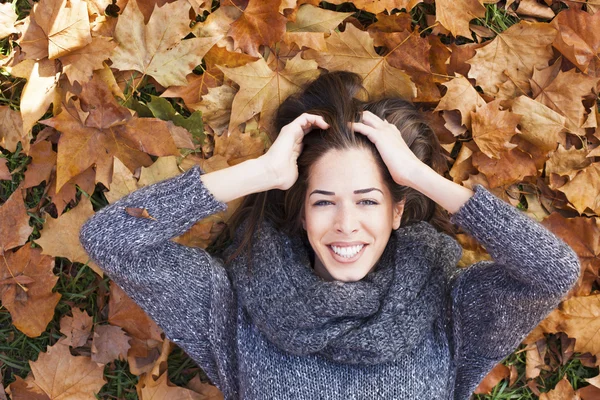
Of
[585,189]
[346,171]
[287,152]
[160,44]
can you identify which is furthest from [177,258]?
[585,189]

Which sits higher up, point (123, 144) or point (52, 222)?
point (123, 144)

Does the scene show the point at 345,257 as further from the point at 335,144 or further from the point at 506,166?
the point at 506,166

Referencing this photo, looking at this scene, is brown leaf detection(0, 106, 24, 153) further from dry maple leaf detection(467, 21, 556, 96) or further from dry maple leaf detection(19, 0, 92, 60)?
dry maple leaf detection(467, 21, 556, 96)

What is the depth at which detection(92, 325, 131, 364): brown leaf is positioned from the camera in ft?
8.72

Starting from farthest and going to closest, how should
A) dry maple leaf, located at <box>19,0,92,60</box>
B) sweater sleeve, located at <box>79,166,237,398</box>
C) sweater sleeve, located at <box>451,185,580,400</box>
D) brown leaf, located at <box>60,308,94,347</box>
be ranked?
brown leaf, located at <box>60,308,94,347</box> < dry maple leaf, located at <box>19,0,92,60</box> < sweater sleeve, located at <box>79,166,237,398</box> < sweater sleeve, located at <box>451,185,580,400</box>

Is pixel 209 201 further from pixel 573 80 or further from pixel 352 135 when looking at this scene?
pixel 573 80

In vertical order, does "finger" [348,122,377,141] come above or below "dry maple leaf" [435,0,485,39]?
Result: below

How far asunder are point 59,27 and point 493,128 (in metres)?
1.65

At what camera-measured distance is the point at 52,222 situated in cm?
260

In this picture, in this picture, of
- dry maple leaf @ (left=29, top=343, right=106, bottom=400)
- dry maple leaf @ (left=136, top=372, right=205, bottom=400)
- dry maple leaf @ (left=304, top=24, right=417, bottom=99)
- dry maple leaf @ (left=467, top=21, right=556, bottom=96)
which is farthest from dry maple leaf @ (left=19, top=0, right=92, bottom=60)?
dry maple leaf @ (left=467, top=21, right=556, bottom=96)

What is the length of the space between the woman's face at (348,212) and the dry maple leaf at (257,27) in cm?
65

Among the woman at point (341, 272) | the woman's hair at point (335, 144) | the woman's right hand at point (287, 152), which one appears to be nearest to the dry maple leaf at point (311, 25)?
the woman's hair at point (335, 144)

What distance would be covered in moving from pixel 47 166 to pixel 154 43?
2.12ft

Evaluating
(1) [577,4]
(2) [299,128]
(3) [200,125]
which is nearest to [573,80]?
(1) [577,4]
